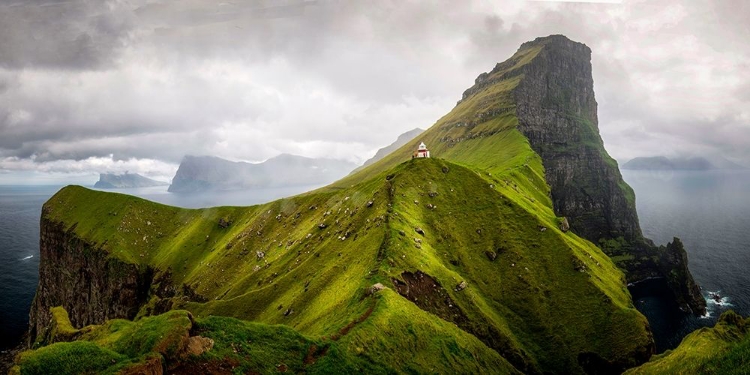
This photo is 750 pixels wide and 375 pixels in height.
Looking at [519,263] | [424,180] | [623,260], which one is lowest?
[623,260]

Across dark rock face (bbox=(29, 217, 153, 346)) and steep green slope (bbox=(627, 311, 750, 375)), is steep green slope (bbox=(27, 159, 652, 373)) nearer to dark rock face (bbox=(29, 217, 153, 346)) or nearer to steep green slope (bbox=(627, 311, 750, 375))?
dark rock face (bbox=(29, 217, 153, 346))

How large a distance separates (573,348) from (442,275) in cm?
2837

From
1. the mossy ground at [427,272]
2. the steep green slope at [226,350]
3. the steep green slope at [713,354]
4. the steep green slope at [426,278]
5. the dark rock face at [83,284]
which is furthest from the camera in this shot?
the dark rock face at [83,284]

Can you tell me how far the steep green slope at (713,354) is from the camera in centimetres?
2009

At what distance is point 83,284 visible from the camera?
133 m

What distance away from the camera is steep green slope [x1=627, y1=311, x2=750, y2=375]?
65.9ft

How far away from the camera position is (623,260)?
566ft

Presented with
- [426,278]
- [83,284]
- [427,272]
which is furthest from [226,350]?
[83,284]

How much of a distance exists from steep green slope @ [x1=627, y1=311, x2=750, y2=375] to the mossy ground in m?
22.2

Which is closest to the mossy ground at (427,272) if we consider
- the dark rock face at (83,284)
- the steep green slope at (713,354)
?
the dark rock face at (83,284)

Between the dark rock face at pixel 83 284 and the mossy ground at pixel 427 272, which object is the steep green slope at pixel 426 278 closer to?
the mossy ground at pixel 427 272

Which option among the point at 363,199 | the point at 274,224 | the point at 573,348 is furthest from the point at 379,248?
the point at 274,224

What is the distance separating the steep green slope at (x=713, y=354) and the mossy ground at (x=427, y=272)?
2217cm

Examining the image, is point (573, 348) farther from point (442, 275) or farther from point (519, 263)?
point (442, 275)
